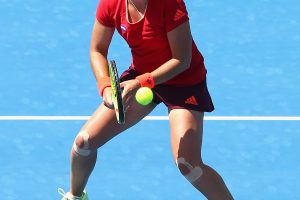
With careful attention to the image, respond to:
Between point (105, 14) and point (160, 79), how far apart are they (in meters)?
0.55

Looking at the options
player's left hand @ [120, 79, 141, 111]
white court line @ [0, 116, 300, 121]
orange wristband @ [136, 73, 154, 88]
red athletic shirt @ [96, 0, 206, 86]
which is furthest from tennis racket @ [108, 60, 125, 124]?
white court line @ [0, 116, 300, 121]

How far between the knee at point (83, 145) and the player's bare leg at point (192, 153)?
54cm

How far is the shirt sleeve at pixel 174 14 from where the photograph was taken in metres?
6.20

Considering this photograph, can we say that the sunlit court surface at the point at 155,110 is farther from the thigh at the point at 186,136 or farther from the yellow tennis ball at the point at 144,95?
the yellow tennis ball at the point at 144,95

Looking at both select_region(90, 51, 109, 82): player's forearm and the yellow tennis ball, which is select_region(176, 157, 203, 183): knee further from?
select_region(90, 51, 109, 82): player's forearm

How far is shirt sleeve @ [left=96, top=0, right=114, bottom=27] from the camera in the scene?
6.44 meters

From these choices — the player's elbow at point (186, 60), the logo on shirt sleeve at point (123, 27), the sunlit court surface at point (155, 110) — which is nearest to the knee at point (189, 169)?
the player's elbow at point (186, 60)

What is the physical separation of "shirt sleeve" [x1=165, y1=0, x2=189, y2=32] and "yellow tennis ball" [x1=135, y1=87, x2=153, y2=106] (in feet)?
1.28

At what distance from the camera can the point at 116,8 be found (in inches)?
252

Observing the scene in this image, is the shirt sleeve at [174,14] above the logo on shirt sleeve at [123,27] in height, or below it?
above

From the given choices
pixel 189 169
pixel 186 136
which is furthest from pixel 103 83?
pixel 189 169

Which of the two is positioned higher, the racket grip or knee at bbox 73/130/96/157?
the racket grip

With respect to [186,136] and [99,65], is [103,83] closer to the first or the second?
[99,65]

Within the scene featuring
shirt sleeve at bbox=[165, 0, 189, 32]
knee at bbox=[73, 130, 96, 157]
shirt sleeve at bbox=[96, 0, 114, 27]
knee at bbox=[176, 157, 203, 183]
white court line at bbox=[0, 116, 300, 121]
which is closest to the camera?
shirt sleeve at bbox=[165, 0, 189, 32]
